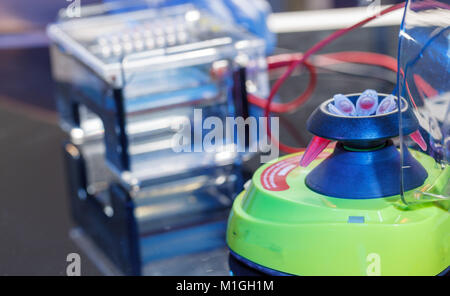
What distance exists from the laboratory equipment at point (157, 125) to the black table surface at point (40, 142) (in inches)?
1.3

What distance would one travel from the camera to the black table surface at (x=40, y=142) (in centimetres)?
70

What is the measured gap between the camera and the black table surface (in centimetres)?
70

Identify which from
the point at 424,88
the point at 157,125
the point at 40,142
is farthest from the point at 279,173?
the point at 40,142

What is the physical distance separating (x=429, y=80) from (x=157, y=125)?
1.29ft

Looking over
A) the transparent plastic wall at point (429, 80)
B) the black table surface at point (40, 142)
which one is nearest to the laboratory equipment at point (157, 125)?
the black table surface at point (40, 142)

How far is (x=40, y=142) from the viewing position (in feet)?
3.26

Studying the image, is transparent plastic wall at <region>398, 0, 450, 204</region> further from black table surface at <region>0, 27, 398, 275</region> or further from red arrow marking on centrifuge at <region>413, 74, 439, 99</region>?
black table surface at <region>0, 27, 398, 275</region>

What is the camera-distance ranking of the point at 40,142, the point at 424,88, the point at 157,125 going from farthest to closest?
1. the point at 40,142
2. the point at 157,125
3. the point at 424,88

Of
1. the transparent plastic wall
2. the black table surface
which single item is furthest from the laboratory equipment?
the transparent plastic wall

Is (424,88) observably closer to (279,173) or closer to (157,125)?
(279,173)

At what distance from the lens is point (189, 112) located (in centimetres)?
85

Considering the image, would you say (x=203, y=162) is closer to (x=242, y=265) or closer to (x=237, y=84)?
(x=237, y=84)

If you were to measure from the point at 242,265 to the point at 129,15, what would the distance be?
489mm

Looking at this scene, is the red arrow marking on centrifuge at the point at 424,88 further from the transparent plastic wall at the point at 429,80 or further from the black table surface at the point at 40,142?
the black table surface at the point at 40,142
